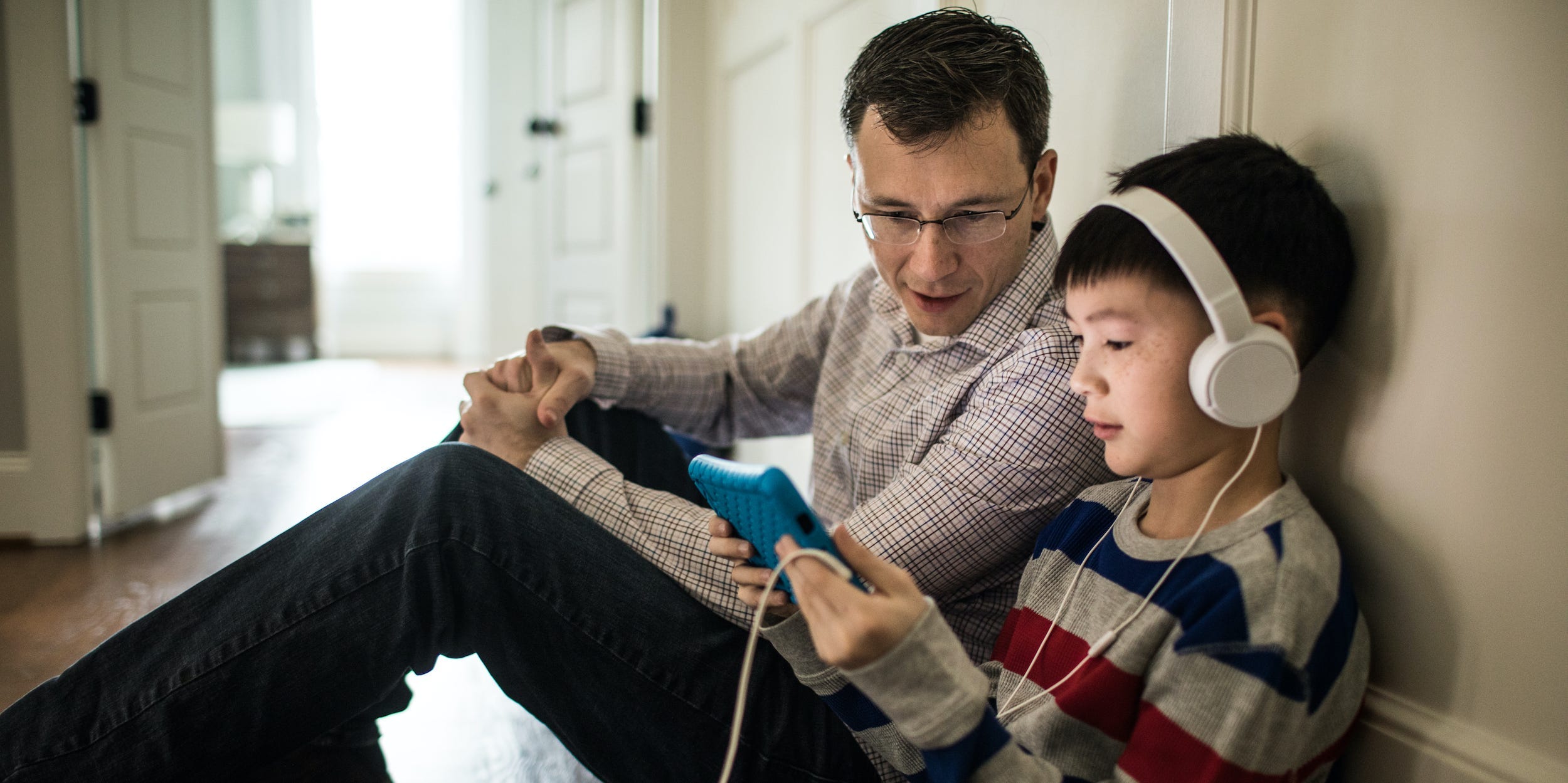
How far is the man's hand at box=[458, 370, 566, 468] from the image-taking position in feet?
3.76

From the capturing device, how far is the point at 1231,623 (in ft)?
2.08

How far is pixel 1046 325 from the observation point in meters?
1.02

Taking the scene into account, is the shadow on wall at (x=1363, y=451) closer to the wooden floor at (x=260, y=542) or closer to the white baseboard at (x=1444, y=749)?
the white baseboard at (x=1444, y=749)

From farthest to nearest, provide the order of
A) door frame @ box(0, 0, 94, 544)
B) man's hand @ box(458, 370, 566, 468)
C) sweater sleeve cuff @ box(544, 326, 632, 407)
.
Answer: door frame @ box(0, 0, 94, 544) < sweater sleeve cuff @ box(544, 326, 632, 407) < man's hand @ box(458, 370, 566, 468)

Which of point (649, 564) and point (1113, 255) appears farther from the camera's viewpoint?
point (649, 564)

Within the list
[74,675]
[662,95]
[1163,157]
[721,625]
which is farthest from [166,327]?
[1163,157]

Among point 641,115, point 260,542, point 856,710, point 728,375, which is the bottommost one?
point 260,542

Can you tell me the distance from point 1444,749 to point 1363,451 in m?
0.22

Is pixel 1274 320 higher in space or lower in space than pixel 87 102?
lower

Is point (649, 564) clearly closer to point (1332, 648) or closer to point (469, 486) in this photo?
point (469, 486)

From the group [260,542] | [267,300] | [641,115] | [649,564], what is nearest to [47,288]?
[260,542]

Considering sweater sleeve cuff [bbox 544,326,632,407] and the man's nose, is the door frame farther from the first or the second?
the man's nose

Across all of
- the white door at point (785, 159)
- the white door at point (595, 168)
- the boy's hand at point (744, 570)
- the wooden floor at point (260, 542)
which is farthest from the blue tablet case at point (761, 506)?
the white door at point (595, 168)

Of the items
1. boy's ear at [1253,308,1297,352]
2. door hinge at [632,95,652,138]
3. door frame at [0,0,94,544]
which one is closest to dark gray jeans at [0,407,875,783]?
boy's ear at [1253,308,1297,352]
